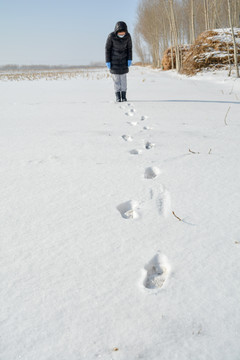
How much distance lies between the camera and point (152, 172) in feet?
5.64

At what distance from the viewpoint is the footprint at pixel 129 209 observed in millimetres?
1255

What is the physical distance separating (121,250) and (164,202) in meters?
0.44

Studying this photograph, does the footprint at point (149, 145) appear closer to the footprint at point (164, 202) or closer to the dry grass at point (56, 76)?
the footprint at point (164, 202)

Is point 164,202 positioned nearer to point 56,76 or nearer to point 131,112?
point 131,112

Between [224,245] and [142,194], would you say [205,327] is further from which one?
[142,194]

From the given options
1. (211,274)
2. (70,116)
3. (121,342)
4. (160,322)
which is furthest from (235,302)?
(70,116)

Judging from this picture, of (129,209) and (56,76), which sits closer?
(129,209)

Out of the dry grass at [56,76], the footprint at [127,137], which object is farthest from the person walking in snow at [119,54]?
the dry grass at [56,76]

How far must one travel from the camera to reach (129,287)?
0.84 m

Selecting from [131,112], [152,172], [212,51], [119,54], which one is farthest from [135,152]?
[212,51]

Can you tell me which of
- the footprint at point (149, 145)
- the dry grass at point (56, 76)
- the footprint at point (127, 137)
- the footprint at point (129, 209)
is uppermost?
the dry grass at point (56, 76)

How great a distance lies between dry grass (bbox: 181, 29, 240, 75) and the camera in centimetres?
875

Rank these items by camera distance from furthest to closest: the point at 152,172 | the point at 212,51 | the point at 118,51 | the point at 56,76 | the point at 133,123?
the point at 56,76, the point at 212,51, the point at 118,51, the point at 133,123, the point at 152,172

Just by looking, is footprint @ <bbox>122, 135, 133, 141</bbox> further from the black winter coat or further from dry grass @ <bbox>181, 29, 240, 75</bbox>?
dry grass @ <bbox>181, 29, 240, 75</bbox>
